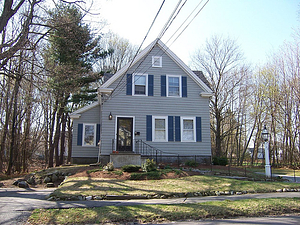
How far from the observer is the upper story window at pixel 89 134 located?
18.5m

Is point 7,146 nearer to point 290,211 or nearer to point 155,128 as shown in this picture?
point 155,128

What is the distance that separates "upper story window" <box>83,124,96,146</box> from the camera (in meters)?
18.5

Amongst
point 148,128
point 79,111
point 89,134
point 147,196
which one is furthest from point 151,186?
point 79,111

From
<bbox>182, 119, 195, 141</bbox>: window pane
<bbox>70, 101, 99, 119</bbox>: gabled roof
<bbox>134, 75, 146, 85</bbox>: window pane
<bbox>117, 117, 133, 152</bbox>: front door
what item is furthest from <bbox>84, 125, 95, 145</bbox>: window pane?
<bbox>182, 119, 195, 141</bbox>: window pane

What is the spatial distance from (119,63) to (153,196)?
79.1 feet

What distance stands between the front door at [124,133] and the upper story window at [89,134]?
9.42ft

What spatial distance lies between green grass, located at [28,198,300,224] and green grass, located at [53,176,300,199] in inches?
91.0

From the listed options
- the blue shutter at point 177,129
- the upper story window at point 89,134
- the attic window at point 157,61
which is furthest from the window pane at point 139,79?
the upper story window at point 89,134

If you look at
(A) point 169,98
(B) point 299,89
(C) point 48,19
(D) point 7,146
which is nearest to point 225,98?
(B) point 299,89

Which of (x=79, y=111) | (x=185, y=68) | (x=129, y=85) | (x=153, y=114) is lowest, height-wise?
(x=153, y=114)

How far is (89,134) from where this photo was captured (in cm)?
1869

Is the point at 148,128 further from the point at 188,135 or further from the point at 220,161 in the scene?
the point at 220,161

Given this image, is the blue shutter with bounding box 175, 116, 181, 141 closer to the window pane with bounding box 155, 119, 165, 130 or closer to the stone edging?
the window pane with bounding box 155, 119, 165, 130

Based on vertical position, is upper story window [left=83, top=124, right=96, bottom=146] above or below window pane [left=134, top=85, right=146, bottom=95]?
below
